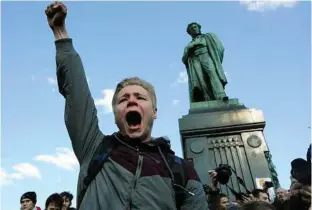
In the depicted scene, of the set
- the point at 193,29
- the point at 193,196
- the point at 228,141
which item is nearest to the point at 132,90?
the point at 193,196

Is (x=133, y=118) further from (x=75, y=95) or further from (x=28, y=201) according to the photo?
(x=28, y=201)

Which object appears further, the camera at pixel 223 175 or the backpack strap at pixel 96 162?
the camera at pixel 223 175

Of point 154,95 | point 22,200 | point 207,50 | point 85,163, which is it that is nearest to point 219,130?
point 207,50

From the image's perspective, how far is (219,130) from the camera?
311 inches

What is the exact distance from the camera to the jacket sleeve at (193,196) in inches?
71.0

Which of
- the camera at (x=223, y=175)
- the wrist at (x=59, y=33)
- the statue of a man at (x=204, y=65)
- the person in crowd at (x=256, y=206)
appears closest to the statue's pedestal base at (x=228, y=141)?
the statue of a man at (x=204, y=65)

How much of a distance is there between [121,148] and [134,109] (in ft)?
0.92

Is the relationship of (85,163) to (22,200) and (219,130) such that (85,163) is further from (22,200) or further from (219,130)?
(219,130)

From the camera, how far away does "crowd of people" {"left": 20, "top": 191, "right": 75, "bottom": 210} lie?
17.7ft

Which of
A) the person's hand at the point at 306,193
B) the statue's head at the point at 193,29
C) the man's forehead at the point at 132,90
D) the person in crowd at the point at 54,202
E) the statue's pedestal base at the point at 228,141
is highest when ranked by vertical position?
the statue's head at the point at 193,29

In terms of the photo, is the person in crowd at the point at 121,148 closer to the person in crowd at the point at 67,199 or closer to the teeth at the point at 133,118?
the teeth at the point at 133,118

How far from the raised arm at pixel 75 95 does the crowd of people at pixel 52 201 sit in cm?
394

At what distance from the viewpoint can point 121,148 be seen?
1.90m

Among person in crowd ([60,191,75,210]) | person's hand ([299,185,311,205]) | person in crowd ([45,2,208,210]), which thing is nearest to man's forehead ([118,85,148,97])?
person in crowd ([45,2,208,210])
